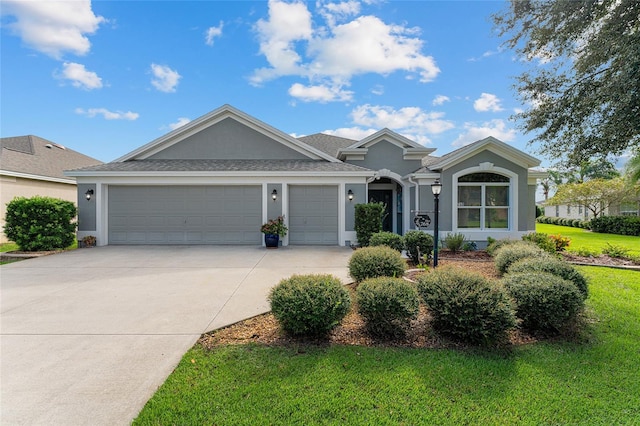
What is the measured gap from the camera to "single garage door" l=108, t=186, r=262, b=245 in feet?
39.8

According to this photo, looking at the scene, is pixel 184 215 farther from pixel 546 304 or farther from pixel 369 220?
pixel 546 304

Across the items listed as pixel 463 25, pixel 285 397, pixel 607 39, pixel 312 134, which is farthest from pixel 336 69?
pixel 285 397

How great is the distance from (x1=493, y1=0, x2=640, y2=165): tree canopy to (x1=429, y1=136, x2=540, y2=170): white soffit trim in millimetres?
4120

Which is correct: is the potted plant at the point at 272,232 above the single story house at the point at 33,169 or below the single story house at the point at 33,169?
below

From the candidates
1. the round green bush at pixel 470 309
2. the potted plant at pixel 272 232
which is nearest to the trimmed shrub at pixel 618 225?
the potted plant at pixel 272 232

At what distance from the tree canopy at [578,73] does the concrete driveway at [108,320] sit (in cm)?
621

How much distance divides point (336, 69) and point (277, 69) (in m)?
Answer: 3.27

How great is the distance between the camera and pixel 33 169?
1466cm

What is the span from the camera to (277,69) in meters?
16.0

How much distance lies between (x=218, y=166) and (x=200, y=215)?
2.20 metres

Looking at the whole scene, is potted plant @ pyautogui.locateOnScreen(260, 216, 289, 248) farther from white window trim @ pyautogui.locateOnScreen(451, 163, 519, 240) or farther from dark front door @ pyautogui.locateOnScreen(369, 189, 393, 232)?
white window trim @ pyautogui.locateOnScreen(451, 163, 519, 240)

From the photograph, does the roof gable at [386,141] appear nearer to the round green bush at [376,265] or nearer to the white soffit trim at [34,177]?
the round green bush at [376,265]

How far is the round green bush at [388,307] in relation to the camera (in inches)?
146

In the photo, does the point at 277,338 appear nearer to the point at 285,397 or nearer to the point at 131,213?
the point at 285,397
